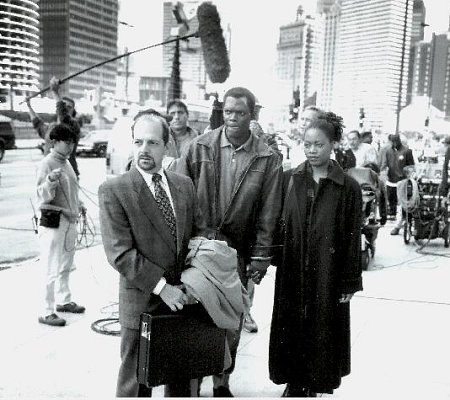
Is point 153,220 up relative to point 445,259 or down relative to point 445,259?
up

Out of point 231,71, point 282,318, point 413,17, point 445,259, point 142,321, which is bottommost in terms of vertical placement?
point 445,259

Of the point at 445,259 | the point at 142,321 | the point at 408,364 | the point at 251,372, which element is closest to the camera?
the point at 142,321

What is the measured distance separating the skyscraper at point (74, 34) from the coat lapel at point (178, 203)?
9.37 m

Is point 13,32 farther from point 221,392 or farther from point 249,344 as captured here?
point 221,392

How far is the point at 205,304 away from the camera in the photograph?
9.46ft

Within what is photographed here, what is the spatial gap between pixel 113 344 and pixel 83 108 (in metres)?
68.3

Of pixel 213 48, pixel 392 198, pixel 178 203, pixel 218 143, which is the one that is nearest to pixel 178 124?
pixel 218 143

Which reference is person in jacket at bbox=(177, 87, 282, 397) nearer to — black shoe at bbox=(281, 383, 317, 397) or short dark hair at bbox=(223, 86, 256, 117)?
short dark hair at bbox=(223, 86, 256, 117)

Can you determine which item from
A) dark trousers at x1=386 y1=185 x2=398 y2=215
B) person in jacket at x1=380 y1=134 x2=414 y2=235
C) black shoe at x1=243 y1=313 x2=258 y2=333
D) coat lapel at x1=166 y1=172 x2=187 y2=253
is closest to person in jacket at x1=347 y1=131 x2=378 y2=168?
person in jacket at x1=380 y1=134 x2=414 y2=235

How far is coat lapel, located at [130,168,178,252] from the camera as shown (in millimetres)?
2959

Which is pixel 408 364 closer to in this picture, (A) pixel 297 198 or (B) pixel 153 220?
(A) pixel 297 198

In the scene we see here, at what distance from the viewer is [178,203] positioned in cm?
309

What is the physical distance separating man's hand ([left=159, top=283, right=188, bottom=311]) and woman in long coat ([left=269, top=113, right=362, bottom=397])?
3.56 ft

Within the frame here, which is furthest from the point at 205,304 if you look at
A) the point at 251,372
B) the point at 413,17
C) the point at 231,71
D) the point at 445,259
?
the point at 413,17
